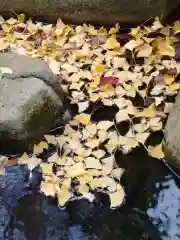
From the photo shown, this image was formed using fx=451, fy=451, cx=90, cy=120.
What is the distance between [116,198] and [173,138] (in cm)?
66

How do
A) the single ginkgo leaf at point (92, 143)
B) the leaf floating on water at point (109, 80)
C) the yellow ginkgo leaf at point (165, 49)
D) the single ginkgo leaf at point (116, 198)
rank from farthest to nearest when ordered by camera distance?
the yellow ginkgo leaf at point (165, 49) → the leaf floating on water at point (109, 80) → the single ginkgo leaf at point (92, 143) → the single ginkgo leaf at point (116, 198)

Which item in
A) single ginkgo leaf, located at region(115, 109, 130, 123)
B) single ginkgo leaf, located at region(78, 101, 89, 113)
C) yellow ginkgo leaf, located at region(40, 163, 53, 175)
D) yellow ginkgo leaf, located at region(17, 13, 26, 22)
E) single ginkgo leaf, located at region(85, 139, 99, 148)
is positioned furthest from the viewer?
yellow ginkgo leaf, located at region(17, 13, 26, 22)

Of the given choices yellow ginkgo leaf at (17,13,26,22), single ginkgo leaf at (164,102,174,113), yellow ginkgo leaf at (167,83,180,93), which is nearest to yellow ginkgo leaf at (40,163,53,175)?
single ginkgo leaf at (164,102,174,113)

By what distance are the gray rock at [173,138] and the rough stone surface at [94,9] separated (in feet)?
4.84

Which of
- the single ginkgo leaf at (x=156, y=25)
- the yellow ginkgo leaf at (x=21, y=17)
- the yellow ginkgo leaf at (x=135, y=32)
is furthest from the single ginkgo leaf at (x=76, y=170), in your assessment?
the yellow ginkgo leaf at (x=21, y=17)

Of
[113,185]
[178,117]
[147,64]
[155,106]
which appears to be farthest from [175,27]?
[113,185]

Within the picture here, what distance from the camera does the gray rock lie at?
358cm

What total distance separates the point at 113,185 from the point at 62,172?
1.45ft

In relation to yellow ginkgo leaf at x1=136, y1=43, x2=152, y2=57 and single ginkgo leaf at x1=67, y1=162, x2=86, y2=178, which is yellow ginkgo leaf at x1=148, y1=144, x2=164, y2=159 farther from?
yellow ginkgo leaf at x1=136, y1=43, x2=152, y2=57

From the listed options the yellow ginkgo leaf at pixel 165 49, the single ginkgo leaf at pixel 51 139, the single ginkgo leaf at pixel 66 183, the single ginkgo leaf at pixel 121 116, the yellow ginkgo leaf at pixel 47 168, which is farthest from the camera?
the yellow ginkgo leaf at pixel 165 49

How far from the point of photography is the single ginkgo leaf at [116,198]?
355 centimetres

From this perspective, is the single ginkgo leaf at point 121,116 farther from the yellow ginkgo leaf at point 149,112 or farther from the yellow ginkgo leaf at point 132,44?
the yellow ginkgo leaf at point 132,44

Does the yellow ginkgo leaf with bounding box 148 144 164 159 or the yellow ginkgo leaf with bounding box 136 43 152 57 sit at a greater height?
the yellow ginkgo leaf with bounding box 136 43 152 57

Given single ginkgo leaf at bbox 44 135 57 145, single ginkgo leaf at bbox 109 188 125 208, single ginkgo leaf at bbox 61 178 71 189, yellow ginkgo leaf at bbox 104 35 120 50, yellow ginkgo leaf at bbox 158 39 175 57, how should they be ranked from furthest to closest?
yellow ginkgo leaf at bbox 104 35 120 50
yellow ginkgo leaf at bbox 158 39 175 57
single ginkgo leaf at bbox 44 135 57 145
single ginkgo leaf at bbox 61 178 71 189
single ginkgo leaf at bbox 109 188 125 208
